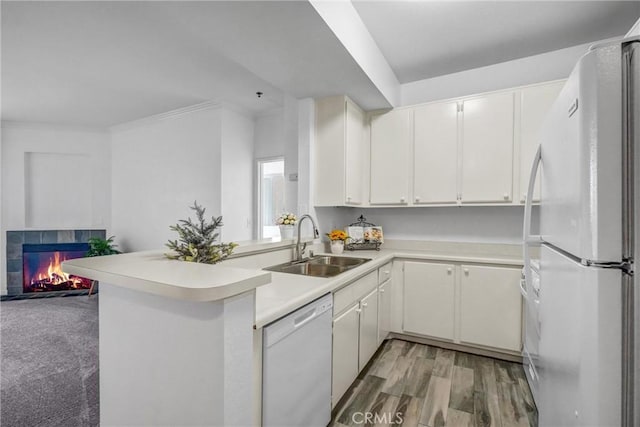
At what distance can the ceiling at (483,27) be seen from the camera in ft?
6.72

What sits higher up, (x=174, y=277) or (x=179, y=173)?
(x=179, y=173)

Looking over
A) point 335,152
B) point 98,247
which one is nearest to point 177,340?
point 335,152

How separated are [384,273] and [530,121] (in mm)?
1737

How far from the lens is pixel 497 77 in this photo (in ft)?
9.34

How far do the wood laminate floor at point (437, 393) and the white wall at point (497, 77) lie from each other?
2480 mm

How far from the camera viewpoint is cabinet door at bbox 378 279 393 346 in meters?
2.47

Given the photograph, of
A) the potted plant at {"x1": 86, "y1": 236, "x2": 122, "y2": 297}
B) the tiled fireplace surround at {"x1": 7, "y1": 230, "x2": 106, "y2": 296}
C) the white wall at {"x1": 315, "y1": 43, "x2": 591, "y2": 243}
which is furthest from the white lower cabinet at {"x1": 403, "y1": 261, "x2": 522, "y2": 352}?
the tiled fireplace surround at {"x1": 7, "y1": 230, "x2": 106, "y2": 296}

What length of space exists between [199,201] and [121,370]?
10.5 feet

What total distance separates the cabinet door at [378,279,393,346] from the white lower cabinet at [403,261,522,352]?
0.51 ft

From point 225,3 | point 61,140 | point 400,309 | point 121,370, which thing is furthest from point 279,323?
point 61,140

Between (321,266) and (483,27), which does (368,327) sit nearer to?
(321,266)

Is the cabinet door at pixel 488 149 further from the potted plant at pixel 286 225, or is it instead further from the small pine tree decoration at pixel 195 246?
the small pine tree decoration at pixel 195 246

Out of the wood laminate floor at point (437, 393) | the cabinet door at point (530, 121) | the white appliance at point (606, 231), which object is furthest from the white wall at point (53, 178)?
the white appliance at point (606, 231)

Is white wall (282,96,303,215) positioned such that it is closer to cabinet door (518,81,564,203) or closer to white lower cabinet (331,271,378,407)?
white lower cabinet (331,271,378,407)
